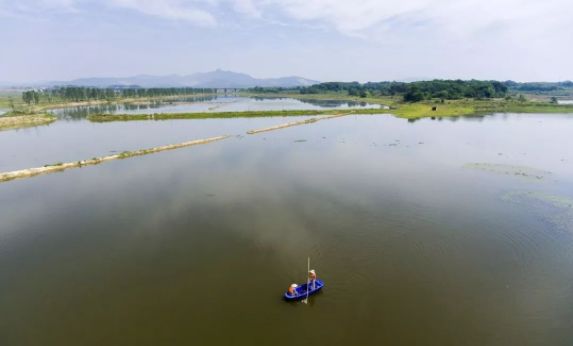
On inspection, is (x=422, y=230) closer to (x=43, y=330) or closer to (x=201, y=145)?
(x=43, y=330)

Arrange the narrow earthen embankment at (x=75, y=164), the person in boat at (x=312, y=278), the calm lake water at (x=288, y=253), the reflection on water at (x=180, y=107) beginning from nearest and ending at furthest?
the calm lake water at (x=288, y=253) < the person in boat at (x=312, y=278) < the narrow earthen embankment at (x=75, y=164) < the reflection on water at (x=180, y=107)

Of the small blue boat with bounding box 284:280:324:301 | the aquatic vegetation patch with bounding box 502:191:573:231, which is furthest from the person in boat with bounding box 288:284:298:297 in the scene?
the aquatic vegetation patch with bounding box 502:191:573:231

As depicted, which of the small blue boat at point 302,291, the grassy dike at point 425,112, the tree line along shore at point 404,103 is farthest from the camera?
A: the tree line along shore at point 404,103

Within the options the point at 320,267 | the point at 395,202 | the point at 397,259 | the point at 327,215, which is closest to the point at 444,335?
the point at 397,259

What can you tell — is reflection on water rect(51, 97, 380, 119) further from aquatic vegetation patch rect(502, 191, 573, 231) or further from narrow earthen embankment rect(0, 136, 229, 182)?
aquatic vegetation patch rect(502, 191, 573, 231)

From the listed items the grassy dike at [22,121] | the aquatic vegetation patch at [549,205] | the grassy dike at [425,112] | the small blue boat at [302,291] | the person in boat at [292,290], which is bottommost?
the small blue boat at [302,291]

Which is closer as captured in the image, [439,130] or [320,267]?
[320,267]

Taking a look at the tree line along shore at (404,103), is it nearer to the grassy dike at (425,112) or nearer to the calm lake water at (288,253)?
the grassy dike at (425,112)

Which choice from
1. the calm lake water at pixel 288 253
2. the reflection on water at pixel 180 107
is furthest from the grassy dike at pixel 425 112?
the calm lake water at pixel 288 253
